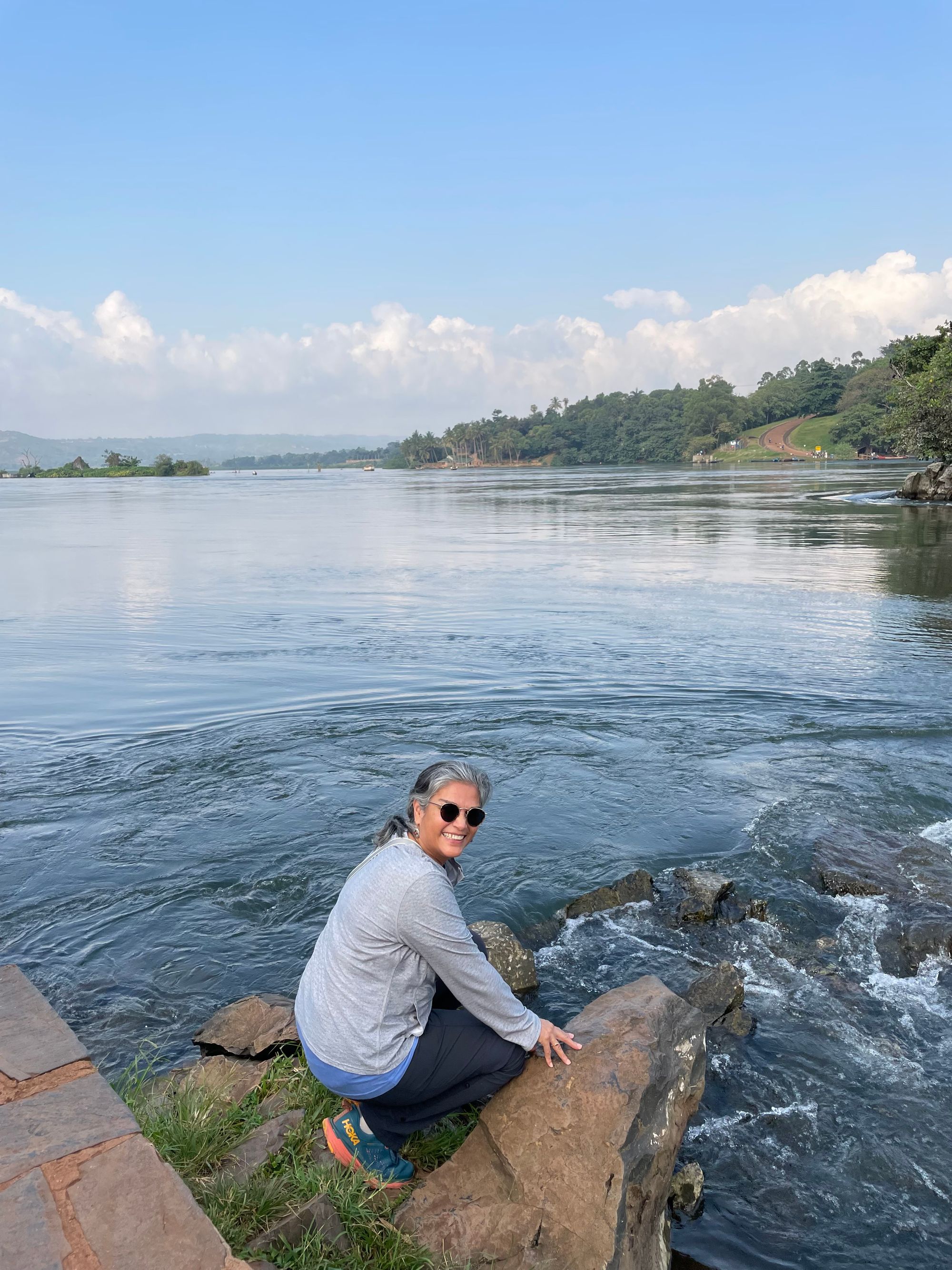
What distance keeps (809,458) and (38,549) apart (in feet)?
412

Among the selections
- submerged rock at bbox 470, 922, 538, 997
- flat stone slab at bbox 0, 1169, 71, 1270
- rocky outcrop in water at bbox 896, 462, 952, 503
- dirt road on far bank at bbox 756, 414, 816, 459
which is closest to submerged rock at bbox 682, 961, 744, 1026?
submerged rock at bbox 470, 922, 538, 997

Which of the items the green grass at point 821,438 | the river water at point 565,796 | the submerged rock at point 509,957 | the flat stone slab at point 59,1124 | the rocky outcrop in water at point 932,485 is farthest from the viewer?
the green grass at point 821,438

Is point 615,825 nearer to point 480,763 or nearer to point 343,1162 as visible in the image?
point 480,763

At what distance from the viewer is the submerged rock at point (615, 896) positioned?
22.7ft

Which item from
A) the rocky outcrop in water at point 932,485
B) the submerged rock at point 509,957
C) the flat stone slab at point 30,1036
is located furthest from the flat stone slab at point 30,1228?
the rocky outcrop in water at point 932,485

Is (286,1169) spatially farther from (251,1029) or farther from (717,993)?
(717,993)

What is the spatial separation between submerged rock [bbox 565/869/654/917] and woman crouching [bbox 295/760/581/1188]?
2973mm

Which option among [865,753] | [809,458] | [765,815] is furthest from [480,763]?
[809,458]

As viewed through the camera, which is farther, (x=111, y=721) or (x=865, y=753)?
(x=111, y=721)

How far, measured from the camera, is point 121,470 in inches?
5940

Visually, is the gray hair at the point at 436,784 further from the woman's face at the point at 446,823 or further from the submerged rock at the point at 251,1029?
the submerged rock at the point at 251,1029

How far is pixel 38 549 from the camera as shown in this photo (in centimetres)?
3136

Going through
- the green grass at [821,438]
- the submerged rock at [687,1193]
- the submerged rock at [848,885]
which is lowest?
the submerged rock at [687,1193]

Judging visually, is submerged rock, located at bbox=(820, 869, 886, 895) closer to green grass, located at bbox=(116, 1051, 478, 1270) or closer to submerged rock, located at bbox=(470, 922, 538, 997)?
submerged rock, located at bbox=(470, 922, 538, 997)
